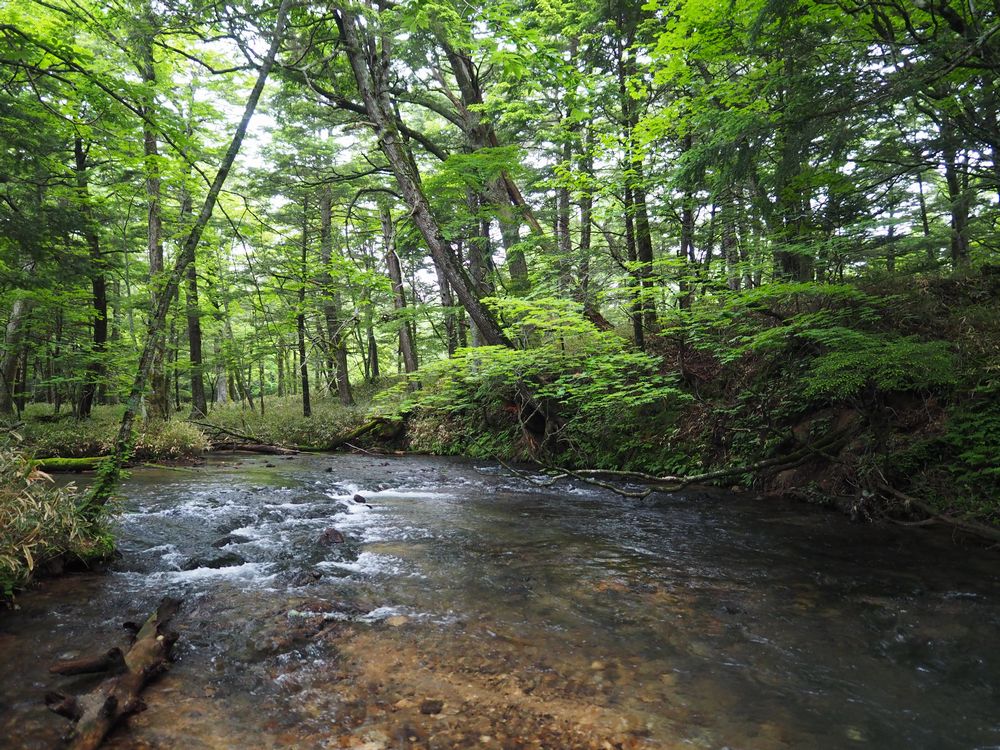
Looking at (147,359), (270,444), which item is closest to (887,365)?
(147,359)

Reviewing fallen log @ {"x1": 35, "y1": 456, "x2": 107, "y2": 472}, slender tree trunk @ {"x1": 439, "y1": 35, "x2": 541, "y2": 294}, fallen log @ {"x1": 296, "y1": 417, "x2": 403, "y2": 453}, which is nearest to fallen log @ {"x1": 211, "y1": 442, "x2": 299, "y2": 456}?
fallen log @ {"x1": 296, "y1": 417, "x2": 403, "y2": 453}

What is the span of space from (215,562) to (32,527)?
150 centimetres

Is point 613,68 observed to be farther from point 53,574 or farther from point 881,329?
point 53,574

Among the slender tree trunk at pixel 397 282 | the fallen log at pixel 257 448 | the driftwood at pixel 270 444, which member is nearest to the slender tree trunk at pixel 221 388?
the slender tree trunk at pixel 397 282

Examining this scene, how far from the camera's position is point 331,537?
5.92 m

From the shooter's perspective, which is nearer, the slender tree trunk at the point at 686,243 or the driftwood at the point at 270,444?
the slender tree trunk at the point at 686,243

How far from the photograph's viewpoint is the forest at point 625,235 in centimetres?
559

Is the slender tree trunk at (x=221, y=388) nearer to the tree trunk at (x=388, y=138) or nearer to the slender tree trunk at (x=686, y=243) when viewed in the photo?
the tree trunk at (x=388, y=138)

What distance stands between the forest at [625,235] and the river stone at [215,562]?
83 cm

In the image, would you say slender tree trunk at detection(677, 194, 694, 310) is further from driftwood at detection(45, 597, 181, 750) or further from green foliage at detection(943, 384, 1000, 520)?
driftwood at detection(45, 597, 181, 750)

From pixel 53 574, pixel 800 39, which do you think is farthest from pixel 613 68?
pixel 53 574

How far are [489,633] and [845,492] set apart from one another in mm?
5504

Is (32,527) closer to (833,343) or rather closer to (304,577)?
(304,577)

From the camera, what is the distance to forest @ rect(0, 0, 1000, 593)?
5.59 metres
